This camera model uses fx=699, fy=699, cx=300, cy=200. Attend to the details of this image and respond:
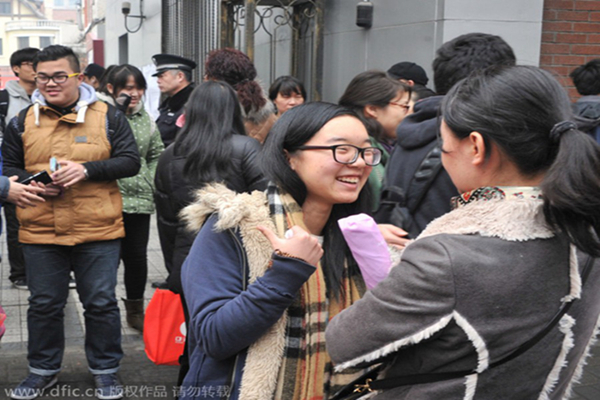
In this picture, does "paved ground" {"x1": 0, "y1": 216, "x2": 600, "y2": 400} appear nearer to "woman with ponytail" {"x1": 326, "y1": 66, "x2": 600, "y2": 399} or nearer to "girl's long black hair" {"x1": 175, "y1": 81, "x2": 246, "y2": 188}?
"girl's long black hair" {"x1": 175, "y1": 81, "x2": 246, "y2": 188}

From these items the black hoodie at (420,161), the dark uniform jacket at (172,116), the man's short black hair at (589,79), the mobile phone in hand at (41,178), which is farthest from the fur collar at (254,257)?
the dark uniform jacket at (172,116)

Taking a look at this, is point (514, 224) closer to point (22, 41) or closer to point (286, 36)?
point (286, 36)

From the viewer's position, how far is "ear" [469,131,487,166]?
154cm

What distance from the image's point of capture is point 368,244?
6.03 ft

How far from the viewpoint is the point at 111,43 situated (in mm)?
22703

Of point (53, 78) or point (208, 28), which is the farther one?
point (208, 28)

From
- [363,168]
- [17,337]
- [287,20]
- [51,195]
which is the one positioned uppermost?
[287,20]

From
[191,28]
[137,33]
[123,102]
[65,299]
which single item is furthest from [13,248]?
[137,33]

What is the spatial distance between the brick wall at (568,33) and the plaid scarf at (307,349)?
16.8ft

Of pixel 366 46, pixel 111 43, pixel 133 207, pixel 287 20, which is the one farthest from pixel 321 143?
pixel 111 43

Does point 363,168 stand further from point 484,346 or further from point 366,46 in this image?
point 366,46

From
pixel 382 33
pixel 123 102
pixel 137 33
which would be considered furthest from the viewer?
pixel 137 33

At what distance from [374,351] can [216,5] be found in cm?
941

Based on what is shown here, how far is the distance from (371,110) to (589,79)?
2.43m
